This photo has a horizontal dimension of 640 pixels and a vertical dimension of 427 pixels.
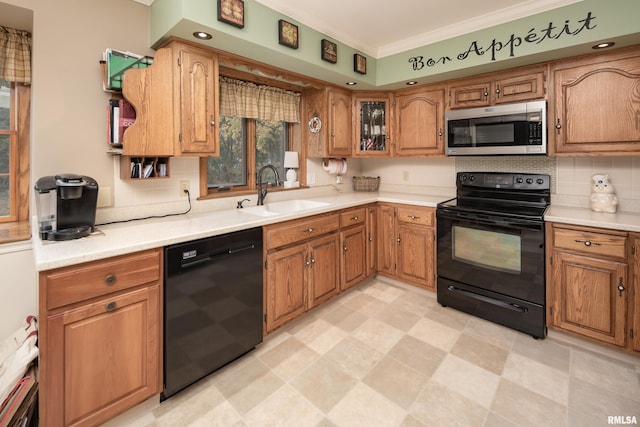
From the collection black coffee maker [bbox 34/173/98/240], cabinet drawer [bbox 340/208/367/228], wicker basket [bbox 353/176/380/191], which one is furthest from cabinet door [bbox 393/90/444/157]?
black coffee maker [bbox 34/173/98/240]

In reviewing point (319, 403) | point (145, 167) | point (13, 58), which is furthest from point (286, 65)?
Answer: point (319, 403)

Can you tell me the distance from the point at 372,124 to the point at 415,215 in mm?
1154

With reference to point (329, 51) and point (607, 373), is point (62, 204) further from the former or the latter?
point (607, 373)

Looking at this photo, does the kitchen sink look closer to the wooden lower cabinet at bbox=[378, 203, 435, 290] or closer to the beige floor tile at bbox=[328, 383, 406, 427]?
the wooden lower cabinet at bbox=[378, 203, 435, 290]

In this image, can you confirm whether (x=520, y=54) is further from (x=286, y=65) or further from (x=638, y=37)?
(x=286, y=65)

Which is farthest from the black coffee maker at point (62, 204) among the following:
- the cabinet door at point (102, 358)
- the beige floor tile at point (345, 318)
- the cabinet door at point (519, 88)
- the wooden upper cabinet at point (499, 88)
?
the cabinet door at point (519, 88)

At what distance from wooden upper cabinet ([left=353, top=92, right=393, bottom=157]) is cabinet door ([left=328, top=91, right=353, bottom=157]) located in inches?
3.2

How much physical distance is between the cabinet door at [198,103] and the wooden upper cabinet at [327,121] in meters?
1.27

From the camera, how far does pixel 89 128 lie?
1906 mm

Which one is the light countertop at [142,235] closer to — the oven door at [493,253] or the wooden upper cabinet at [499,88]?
the oven door at [493,253]

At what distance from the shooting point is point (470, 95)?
290 cm

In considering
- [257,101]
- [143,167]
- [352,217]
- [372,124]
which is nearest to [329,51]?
[257,101]

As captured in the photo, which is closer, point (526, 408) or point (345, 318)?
point (526, 408)

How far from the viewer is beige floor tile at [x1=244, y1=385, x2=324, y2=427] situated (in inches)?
65.0
